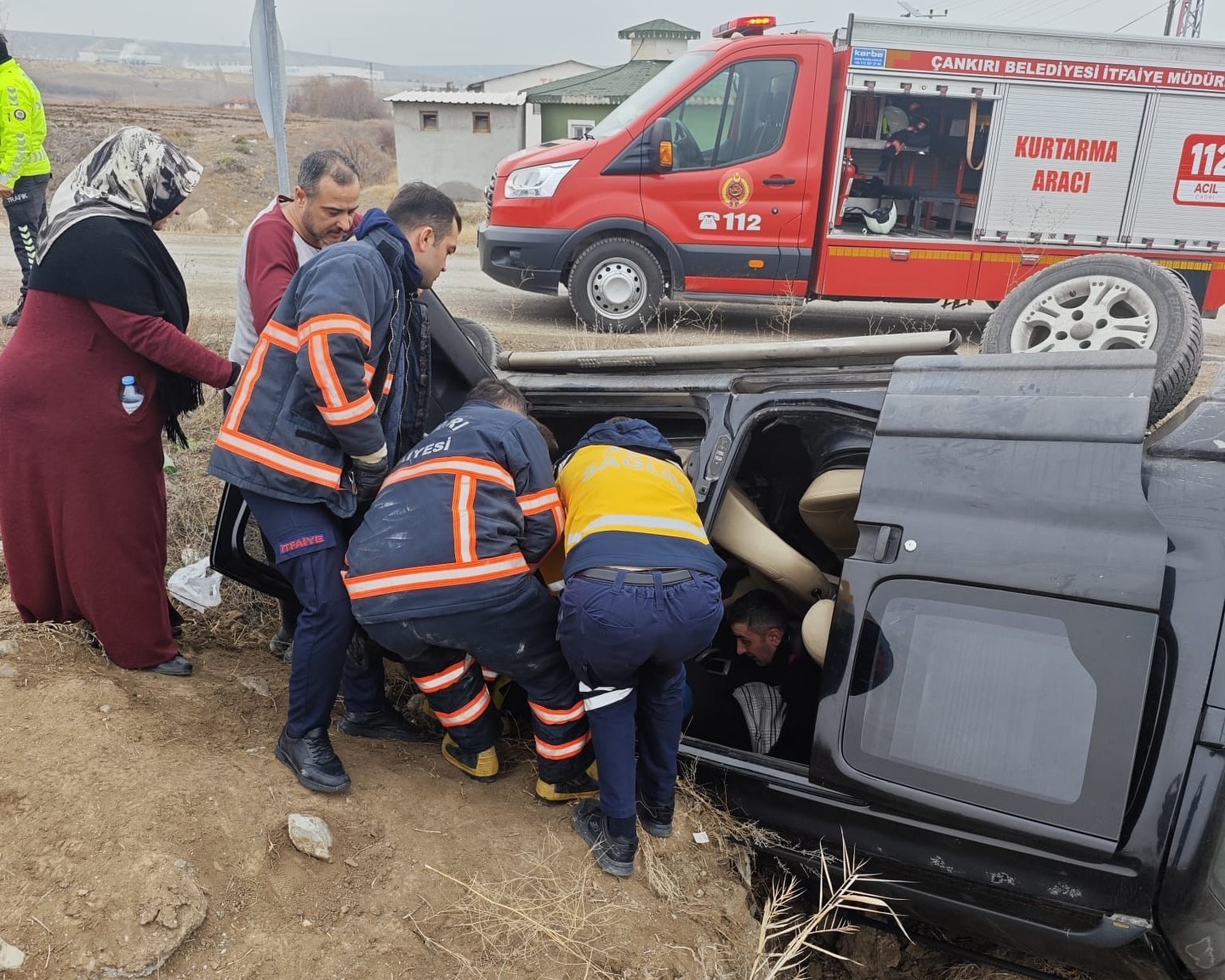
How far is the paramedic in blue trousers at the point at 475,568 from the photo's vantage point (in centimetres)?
237

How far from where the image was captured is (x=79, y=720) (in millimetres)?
2549

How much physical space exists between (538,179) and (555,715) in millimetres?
6200

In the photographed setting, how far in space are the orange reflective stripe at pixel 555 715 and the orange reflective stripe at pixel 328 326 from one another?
1143mm

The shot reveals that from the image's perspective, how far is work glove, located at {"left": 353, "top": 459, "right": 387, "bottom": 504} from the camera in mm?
2559

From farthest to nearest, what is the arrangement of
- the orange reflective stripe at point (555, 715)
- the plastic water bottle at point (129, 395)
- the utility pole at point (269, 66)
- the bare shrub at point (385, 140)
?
the bare shrub at point (385, 140) → the utility pole at point (269, 66) → the plastic water bottle at point (129, 395) → the orange reflective stripe at point (555, 715)

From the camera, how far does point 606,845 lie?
2420 mm

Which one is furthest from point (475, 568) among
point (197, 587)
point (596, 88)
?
point (596, 88)

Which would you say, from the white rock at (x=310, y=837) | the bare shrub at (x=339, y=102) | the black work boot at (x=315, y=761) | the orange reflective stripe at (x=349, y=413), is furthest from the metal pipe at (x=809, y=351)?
the bare shrub at (x=339, y=102)

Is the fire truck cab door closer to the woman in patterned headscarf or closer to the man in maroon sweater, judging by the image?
the man in maroon sweater

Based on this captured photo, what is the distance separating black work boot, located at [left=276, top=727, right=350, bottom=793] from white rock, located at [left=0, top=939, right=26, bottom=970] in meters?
0.75

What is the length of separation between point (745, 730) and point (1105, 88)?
741 centimetres

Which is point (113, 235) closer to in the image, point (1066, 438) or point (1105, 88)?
point (1066, 438)

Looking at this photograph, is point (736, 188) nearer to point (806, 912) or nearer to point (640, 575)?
point (640, 575)

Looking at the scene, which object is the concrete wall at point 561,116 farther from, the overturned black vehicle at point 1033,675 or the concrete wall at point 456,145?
the overturned black vehicle at point 1033,675
